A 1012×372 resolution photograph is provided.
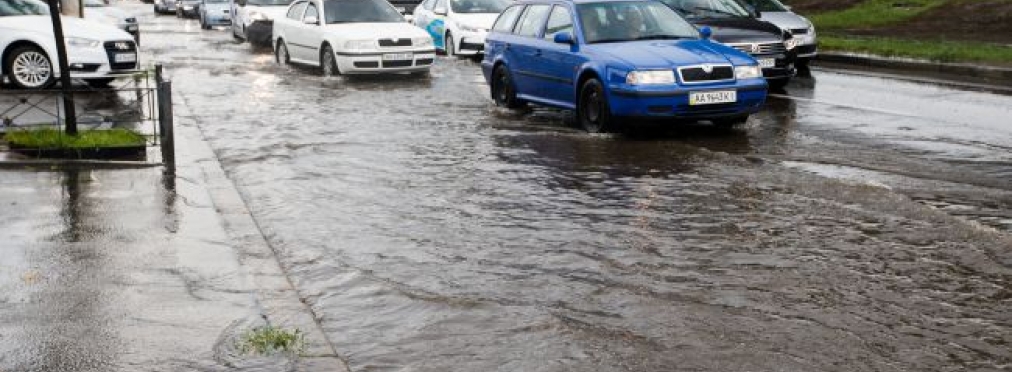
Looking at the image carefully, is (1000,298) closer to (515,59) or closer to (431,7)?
(515,59)

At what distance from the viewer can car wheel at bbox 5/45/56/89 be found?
17.3 meters

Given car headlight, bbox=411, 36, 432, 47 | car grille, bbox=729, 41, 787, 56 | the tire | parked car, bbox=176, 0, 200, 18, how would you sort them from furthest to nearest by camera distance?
parked car, bbox=176, 0, 200, 18 → the tire → car headlight, bbox=411, 36, 432, 47 → car grille, bbox=729, 41, 787, 56

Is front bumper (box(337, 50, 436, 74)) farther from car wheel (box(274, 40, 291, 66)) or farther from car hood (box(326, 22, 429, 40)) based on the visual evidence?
car wheel (box(274, 40, 291, 66))

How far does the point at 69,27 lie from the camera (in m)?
18.0

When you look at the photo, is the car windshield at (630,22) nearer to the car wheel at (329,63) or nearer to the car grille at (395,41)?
the car grille at (395,41)

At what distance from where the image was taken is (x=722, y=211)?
8695mm

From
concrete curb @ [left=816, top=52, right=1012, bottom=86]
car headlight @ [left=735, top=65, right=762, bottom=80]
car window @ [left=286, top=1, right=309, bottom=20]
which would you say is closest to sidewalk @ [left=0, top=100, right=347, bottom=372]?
car headlight @ [left=735, top=65, right=762, bottom=80]

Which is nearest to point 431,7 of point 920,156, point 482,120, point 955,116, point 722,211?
point 482,120

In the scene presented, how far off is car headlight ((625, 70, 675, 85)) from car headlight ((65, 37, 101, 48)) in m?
8.86

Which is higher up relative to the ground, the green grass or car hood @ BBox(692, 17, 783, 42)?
car hood @ BBox(692, 17, 783, 42)

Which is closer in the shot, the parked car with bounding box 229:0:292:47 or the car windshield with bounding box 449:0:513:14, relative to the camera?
the car windshield with bounding box 449:0:513:14

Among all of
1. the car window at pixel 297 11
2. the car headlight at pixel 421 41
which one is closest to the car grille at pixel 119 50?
the car headlight at pixel 421 41

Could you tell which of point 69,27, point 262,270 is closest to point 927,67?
point 69,27

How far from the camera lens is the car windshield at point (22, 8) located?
18656mm
